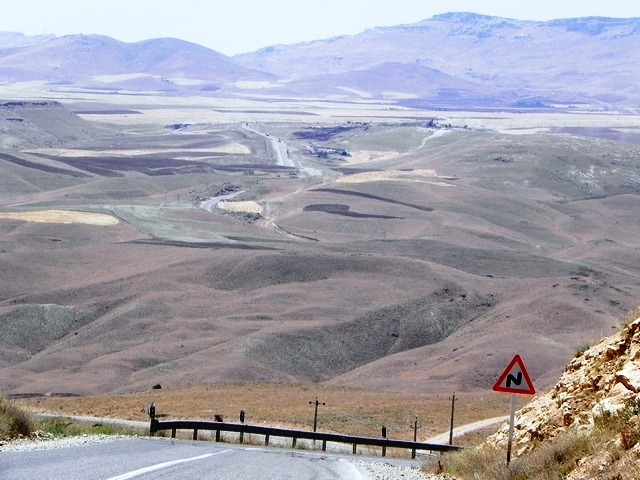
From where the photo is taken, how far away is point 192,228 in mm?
83875

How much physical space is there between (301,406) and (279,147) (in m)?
132

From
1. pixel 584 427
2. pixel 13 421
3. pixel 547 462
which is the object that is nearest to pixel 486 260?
pixel 13 421

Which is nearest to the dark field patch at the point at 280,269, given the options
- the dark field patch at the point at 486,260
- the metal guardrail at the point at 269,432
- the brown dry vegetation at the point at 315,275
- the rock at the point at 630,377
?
the brown dry vegetation at the point at 315,275

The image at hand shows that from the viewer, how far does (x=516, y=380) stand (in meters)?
10.9

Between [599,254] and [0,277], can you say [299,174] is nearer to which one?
[599,254]

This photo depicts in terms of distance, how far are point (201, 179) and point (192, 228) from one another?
116 feet

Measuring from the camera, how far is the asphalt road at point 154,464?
33.8ft

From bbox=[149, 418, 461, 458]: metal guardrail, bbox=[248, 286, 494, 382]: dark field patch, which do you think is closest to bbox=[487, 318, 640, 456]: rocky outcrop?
bbox=[149, 418, 461, 458]: metal guardrail

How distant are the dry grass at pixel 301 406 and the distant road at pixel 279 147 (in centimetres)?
10189

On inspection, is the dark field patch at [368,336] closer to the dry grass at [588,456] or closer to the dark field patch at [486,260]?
the dark field patch at [486,260]

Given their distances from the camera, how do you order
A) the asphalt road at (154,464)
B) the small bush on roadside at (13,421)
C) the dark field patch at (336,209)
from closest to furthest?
the asphalt road at (154,464)
the small bush on roadside at (13,421)
the dark field patch at (336,209)

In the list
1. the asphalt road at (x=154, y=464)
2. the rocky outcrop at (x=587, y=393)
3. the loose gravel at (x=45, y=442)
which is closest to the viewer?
the rocky outcrop at (x=587, y=393)

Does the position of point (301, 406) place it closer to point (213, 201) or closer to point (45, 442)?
point (45, 442)

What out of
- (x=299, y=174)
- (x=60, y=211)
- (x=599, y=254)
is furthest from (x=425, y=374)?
(x=299, y=174)
